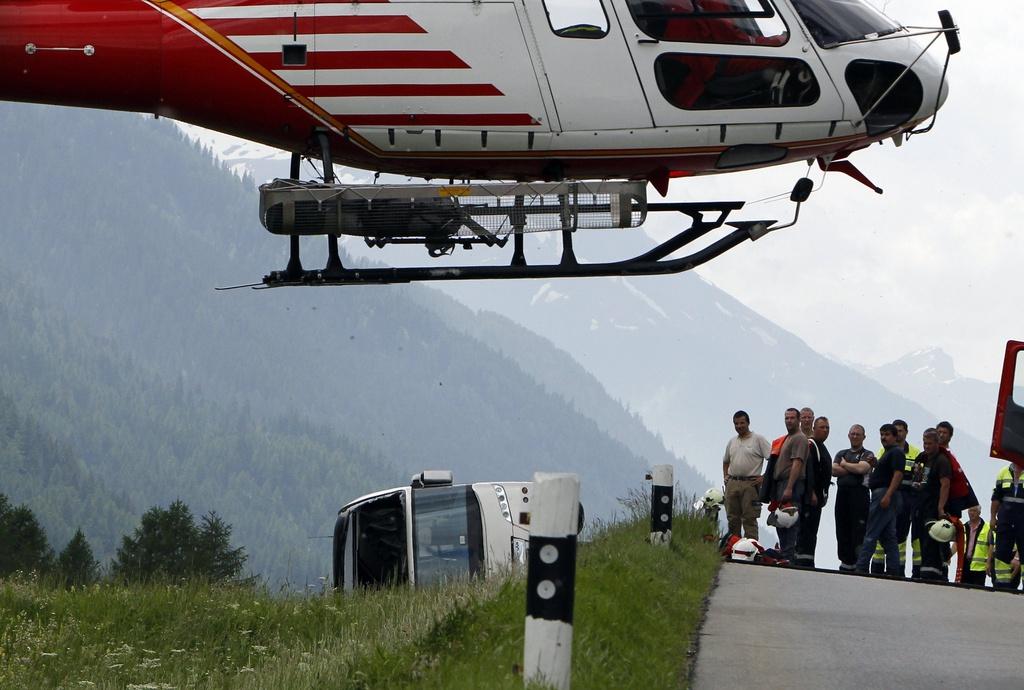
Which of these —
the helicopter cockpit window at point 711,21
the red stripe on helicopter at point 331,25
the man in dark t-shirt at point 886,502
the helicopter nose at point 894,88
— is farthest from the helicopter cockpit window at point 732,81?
the man in dark t-shirt at point 886,502

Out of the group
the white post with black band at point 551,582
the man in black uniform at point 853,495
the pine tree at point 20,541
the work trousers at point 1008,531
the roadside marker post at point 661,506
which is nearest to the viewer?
the white post with black band at point 551,582

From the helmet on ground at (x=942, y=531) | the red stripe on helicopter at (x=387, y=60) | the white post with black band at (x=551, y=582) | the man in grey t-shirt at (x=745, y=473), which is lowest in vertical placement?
the helmet on ground at (x=942, y=531)

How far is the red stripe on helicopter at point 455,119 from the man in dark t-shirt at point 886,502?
6502 mm

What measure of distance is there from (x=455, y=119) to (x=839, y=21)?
3.13 meters

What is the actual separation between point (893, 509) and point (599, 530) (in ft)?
11.1

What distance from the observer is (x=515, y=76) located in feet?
37.6

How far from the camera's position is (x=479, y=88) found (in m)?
11.5

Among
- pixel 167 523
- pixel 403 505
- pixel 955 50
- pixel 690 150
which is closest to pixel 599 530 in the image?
pixel 403 505

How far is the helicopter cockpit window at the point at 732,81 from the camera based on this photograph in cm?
1154

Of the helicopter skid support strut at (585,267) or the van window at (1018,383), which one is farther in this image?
the van window at (1018,383)

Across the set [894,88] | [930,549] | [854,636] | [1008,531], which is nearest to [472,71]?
[894,88]

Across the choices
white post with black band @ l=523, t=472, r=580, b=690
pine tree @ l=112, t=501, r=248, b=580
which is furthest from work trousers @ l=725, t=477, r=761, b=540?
pine tree @ l=112, t=501, r=248, b=580

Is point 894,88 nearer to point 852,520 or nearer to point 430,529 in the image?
point 852,520

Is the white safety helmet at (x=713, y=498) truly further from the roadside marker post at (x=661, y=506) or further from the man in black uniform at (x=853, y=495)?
the roadside marker post at (x=661, y=506)
